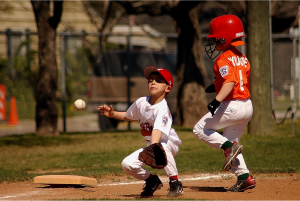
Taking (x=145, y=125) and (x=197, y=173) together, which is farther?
(x=197, y=173)

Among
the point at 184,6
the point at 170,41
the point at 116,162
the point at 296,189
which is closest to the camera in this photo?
the point at 296,189

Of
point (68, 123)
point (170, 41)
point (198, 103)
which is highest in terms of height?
point (170, 41)

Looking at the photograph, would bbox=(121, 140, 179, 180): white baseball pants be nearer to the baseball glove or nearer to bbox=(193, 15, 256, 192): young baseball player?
the baseball glove

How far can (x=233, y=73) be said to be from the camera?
4.95 metres

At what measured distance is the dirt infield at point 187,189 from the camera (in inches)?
195

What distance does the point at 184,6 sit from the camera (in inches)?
453

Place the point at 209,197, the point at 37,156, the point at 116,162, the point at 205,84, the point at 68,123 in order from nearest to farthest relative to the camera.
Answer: the point at 209,197, the point at 116,162, the point at 37,156, the point at 205,84, the point at 68,123

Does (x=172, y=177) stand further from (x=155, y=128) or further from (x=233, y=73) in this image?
(x=233, y=73)

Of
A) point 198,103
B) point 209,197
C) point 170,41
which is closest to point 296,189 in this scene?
point 209,197

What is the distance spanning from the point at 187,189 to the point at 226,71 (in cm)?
151

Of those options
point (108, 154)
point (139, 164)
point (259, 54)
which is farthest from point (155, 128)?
point (259, 54)

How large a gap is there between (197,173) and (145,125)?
1.98 metres

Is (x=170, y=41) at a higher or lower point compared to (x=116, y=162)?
higher

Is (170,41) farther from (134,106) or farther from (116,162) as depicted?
(134,106)
